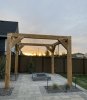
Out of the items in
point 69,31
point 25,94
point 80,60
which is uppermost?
point 69,31

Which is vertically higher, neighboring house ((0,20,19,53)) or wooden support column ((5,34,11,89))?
neighboring house ((0,20,19,53))

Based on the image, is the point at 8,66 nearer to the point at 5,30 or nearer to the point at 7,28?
the point at 5,30

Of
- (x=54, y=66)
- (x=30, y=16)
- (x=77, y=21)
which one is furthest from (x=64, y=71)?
(x=30, y=16)

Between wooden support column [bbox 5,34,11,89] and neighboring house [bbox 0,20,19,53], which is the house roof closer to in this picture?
neighboring house [bbox 0,20,19,53]

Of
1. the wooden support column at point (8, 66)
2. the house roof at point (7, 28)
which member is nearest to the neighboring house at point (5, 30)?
the house roof at point (7, 28)

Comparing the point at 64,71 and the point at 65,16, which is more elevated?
the point at 65,16

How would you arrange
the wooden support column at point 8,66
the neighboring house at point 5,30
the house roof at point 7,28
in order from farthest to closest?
the house roof at point 7,28 < the neighboring house at point 5,30 < the wooden support column at point 8,66

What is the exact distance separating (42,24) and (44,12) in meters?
3.54

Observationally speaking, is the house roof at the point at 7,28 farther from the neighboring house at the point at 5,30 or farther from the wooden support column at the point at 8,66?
the wooden support column at the point at 8,66

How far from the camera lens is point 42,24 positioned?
1883 centimetres

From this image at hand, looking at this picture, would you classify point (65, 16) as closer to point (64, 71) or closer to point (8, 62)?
point (64, 71)

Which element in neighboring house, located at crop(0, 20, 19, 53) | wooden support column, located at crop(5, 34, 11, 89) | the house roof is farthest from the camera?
the house roof

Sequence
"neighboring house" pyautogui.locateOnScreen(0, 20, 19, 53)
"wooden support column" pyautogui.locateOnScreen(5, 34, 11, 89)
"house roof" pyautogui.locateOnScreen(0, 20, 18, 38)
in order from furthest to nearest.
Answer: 1. "house roof" pyautogui.locateOnScreen(0, 20, 18, 38)
2. "neighboring house" pyautogui.locateOnScreen(0, 20, 19, 53)
3. "wooden support column" pyautogui.locateOnScreen(5, 34, 11, 89)

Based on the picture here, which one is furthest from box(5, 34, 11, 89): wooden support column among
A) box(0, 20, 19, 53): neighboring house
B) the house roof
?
the house roof
